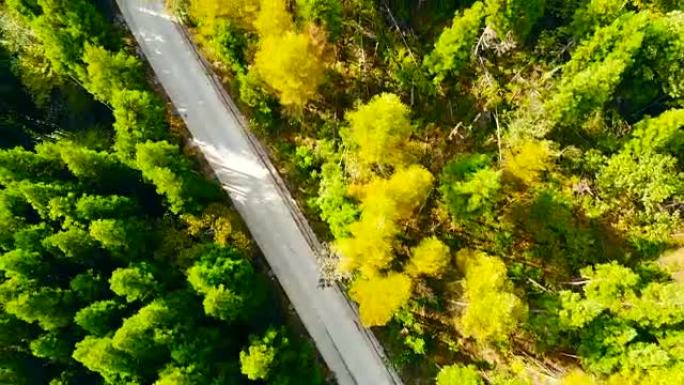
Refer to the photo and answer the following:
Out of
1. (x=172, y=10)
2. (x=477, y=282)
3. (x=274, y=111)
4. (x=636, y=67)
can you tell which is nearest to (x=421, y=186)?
(x=477, y=282)

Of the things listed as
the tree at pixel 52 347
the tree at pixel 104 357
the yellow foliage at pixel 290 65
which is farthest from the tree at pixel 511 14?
the tree at pixel 52 347

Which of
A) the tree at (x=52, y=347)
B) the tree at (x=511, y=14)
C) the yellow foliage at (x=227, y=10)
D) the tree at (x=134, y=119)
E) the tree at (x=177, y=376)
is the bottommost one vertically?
the tree at (x=52, y=347)

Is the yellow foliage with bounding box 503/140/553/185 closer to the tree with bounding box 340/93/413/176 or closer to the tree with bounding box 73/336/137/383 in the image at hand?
the tree with bounding box 340/93/413/176

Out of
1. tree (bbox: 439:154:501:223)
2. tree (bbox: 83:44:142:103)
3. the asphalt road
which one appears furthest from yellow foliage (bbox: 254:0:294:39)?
tree (bbox: 439:154:501:223)

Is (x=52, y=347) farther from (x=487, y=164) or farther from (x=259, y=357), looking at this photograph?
(x=487, y=164)

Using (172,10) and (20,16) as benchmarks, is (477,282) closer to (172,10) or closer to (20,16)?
(172,10)

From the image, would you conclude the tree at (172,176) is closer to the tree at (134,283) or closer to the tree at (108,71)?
the tree at (134,283)

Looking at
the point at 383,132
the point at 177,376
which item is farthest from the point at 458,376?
the point at 177,376
